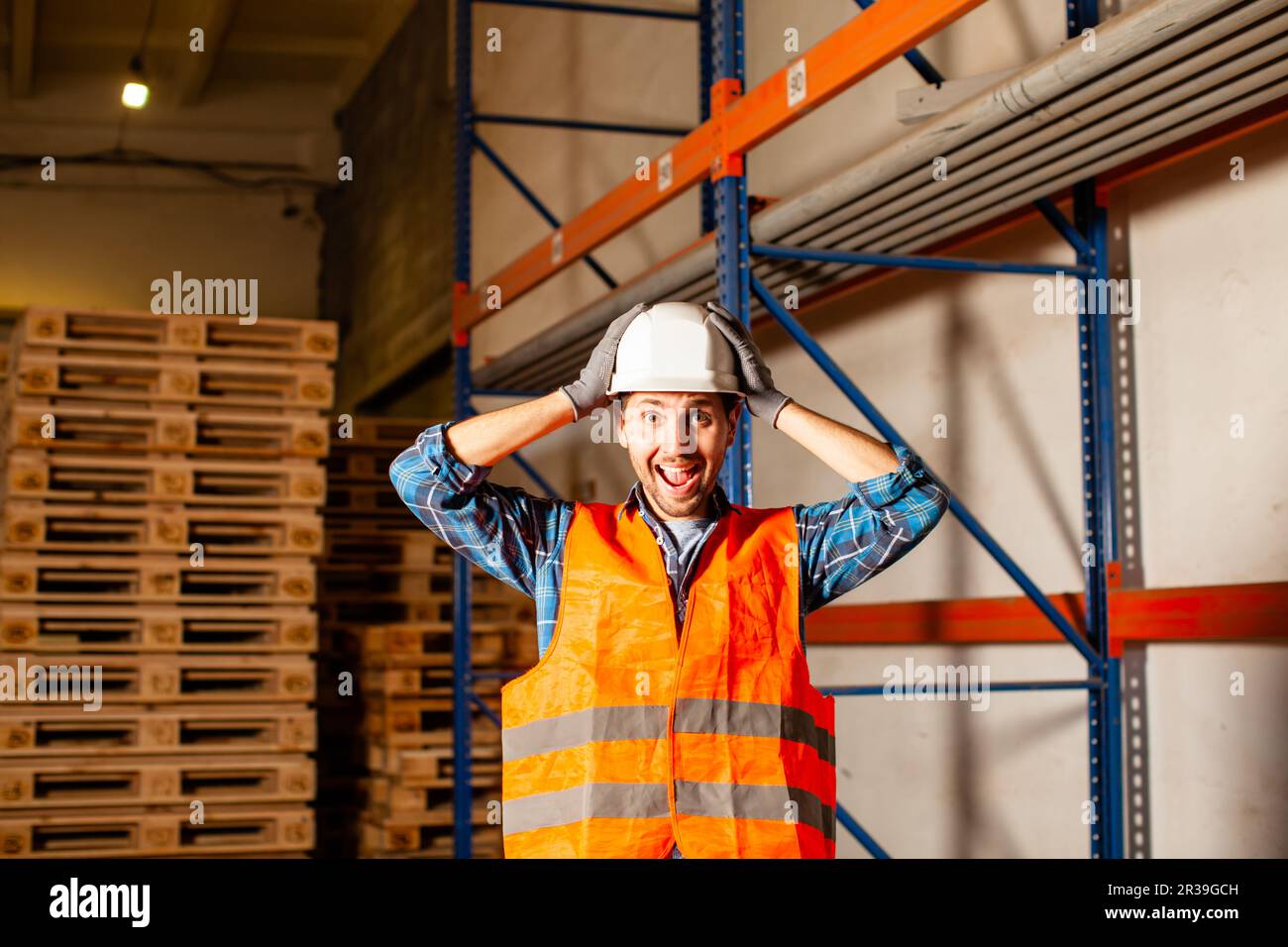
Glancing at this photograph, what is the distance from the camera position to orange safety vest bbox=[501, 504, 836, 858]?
2.67 meters

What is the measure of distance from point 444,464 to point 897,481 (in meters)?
0.89

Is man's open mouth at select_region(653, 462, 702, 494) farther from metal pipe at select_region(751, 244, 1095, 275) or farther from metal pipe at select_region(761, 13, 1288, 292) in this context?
metal pipe at select_region(751, 244, 1095, 275)

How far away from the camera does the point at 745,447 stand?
194 inches

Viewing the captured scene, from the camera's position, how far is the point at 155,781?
7.54 meters

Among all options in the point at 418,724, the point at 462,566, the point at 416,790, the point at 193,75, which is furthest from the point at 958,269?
the point at 193,75

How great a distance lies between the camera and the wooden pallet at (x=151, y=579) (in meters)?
7.50

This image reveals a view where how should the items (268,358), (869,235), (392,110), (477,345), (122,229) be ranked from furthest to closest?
(122,229) → (392,110) → (477,345) → (268,358) → (869,235)

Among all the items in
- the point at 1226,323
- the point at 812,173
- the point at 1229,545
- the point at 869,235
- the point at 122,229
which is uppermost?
the point at 122,229

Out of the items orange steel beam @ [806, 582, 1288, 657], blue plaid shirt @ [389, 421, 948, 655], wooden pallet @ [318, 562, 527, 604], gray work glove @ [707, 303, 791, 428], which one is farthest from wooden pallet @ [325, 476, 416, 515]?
gray work glove @ [707, 303, 791, 428]

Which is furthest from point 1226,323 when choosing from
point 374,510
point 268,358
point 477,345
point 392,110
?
point 392,110
